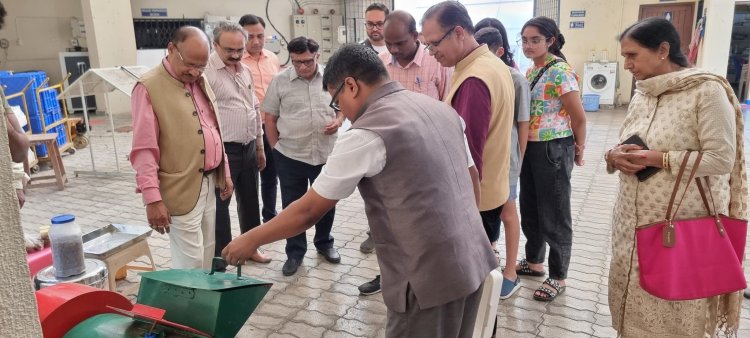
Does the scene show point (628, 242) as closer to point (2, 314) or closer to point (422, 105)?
point (422, 105)

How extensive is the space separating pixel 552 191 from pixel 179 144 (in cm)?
192

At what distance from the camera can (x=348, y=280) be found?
3490mm

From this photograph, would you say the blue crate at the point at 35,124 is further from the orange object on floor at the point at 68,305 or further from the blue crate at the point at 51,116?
the orange object on floor at the point at 68,305

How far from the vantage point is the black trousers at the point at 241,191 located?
332 centimetres

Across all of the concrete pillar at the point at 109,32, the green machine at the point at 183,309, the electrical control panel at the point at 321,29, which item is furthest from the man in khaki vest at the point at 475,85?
the electrical control panel at the point at 321,29

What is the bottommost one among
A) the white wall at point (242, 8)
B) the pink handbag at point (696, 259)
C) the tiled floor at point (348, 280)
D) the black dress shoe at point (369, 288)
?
the tiled floor at point (348, 280)

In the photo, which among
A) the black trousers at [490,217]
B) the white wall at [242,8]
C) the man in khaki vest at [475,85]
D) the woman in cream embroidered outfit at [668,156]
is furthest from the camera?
the white wall at [242,8]

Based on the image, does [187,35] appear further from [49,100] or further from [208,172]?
[49,100]

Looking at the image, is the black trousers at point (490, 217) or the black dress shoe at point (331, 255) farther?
the black dress shoe at point (331, 255)

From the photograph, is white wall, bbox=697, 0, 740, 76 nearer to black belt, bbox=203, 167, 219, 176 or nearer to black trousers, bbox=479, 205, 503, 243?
black trousers, bbox=479, 205, 503, 243

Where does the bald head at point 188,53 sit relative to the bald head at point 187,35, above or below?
below

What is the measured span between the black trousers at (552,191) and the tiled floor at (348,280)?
30 centimetres

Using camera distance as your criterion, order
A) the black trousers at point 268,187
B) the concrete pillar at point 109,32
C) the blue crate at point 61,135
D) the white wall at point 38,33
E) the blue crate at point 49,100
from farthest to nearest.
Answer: the white wall at point 38,33
the concrete pillar at point 109,32
the blue crate at point 61,135
the blue crate at point 49,100
the black trousers at point 268,187

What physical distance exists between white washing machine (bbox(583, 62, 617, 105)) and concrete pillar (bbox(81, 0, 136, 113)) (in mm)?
9194
